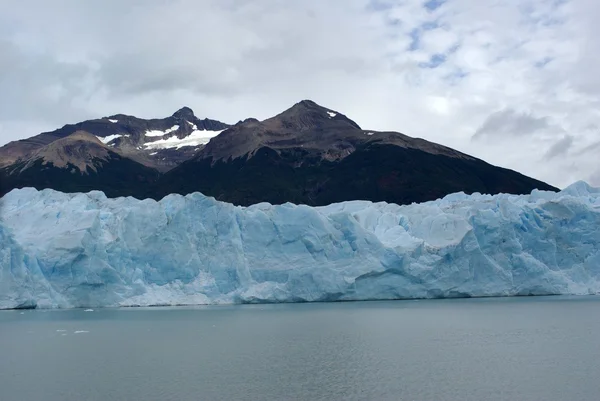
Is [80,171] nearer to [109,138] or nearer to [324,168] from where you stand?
[324,168]

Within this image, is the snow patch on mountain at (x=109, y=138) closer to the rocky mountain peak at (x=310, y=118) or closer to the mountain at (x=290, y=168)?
the mountain at (x=290, y=168)

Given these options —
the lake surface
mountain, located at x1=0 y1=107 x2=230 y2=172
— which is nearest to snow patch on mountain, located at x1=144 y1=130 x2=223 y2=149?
mountain, located at x1=0 y1=107 x2=230 y2=172

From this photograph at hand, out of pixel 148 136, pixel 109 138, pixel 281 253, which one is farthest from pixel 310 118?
pixel 281 253

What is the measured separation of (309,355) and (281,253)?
13.4m

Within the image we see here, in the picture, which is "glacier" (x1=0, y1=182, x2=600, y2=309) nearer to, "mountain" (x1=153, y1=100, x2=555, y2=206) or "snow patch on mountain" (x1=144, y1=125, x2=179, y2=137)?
"mountain" (x1=153, y1=100, x2=555, y2=206)

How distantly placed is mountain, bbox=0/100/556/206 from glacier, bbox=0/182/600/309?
3205 cm

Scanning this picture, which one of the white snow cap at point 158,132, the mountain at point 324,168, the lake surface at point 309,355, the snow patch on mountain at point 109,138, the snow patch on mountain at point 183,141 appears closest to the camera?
the lake surface at point 309,355

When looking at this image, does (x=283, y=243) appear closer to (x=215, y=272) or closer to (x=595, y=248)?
(x=215, y=272)

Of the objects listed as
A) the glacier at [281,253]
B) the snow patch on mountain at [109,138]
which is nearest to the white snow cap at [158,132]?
the snow patch on mountain at [109,138]

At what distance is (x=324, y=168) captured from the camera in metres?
74.7

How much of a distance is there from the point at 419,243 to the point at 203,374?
17209 mm

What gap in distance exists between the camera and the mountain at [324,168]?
6638cm

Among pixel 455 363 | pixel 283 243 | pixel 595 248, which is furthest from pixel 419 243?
pixel 455 363

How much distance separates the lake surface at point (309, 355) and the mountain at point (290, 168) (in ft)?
131
